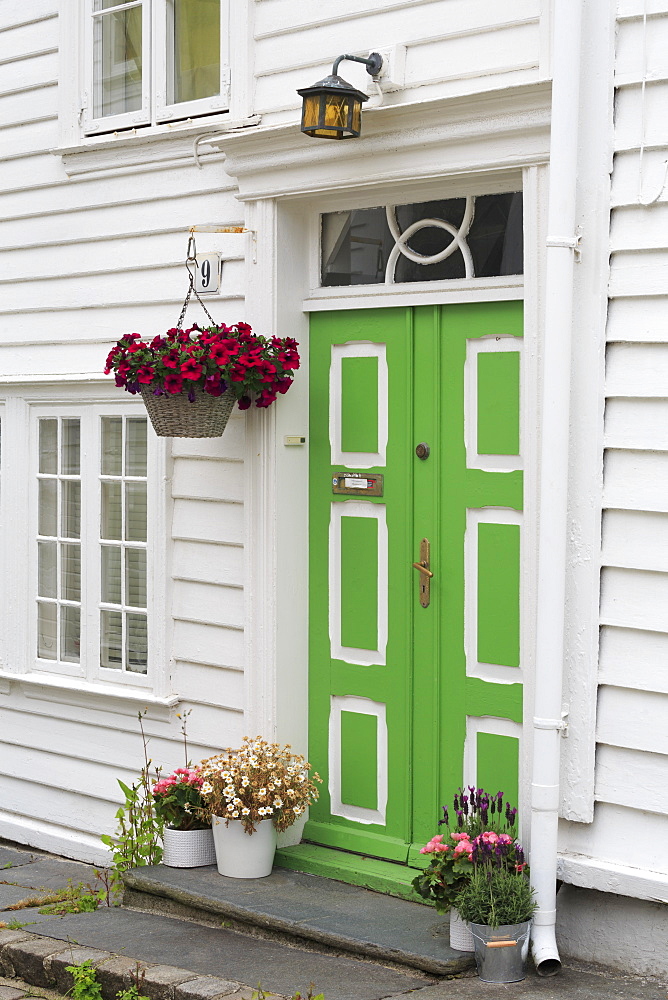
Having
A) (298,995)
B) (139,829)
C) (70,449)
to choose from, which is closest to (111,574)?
(70,449)

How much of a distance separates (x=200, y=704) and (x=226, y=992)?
1.88 metres

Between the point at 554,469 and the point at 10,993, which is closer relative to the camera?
the point at 554,469

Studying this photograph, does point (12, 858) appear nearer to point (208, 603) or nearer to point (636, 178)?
point (208, 603)

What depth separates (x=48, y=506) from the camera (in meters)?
7.06

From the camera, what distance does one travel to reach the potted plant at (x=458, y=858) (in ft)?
15.0

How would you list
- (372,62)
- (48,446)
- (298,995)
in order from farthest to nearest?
1. (48,446)
2. (372,62)
3. (298,995)

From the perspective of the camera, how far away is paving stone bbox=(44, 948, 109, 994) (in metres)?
4.86

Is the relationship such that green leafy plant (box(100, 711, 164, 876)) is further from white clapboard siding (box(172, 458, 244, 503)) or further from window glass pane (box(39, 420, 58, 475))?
window glass pane (box(39, 420, 58, 475))

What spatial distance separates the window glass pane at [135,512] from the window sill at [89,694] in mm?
789

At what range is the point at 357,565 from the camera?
5.70 meters

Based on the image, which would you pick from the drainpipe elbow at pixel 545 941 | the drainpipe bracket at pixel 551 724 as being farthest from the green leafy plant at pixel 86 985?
the drainpipe bracket at pixel 551 724

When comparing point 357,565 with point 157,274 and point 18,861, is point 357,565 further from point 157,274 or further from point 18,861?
point 18,861

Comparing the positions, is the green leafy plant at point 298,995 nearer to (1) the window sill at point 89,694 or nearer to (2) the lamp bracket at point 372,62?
(1) the window sill at point 89,694

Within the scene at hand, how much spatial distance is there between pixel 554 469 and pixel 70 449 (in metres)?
3.25
